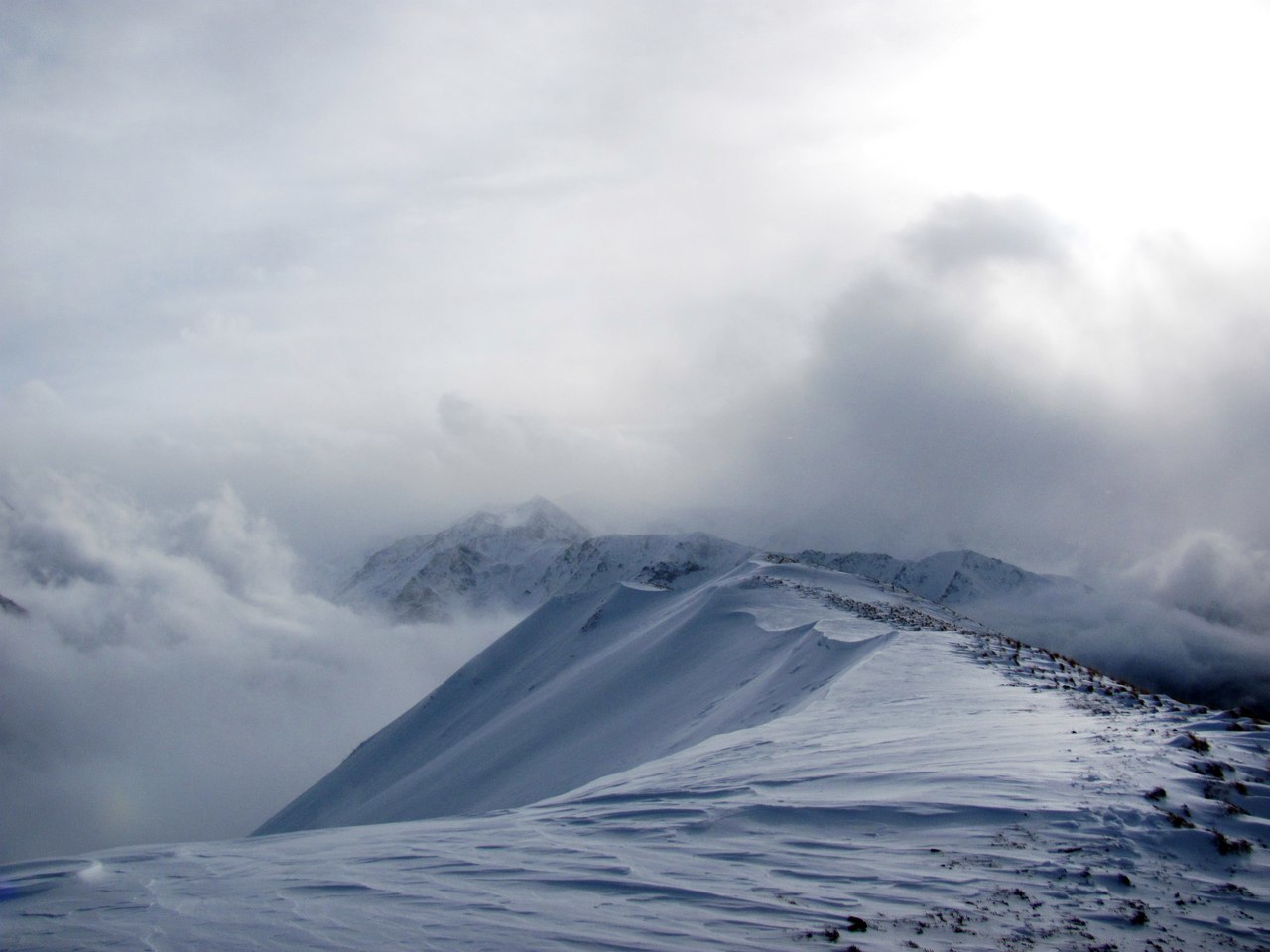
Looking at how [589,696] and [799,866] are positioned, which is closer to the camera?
[799,866]

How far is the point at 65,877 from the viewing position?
9.40 meters

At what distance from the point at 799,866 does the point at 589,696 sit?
28.8 meters

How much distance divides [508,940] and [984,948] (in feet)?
12.2

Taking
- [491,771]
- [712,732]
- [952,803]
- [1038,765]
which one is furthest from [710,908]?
[491,771]

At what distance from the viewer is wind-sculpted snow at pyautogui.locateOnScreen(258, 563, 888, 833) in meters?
27.9

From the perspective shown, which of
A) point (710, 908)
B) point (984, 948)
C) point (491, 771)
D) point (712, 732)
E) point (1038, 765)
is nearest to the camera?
point (984, 948)

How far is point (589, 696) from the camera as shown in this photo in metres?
36.9

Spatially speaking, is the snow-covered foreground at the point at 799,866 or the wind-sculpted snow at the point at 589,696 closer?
the snow-covered foreground at the point at 799,866

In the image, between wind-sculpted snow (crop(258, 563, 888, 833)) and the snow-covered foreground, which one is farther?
wind-sculpted snow (crop(258, 563, 888, 833))

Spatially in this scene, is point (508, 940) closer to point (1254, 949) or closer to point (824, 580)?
point (1254, 949)

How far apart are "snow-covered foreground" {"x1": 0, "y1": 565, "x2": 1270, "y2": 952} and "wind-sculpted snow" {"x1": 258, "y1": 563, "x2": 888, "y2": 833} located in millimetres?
11343

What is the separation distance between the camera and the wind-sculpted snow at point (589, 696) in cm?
2792

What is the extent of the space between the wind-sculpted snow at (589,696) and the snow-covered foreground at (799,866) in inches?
447

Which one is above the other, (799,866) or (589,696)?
Answer: (799,866)
